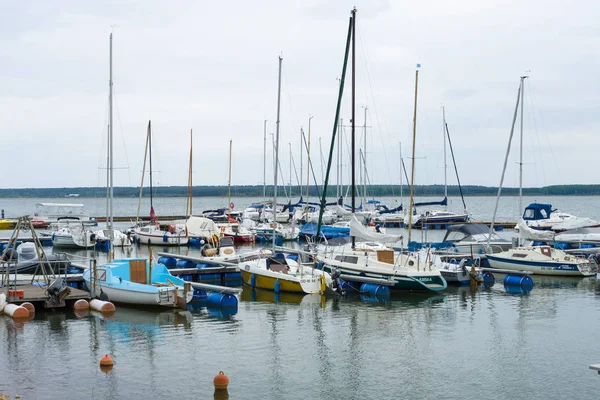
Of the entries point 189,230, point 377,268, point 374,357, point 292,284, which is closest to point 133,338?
point 374,357

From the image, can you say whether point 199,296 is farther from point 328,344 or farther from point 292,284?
point 328,344

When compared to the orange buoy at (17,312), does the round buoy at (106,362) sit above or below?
below

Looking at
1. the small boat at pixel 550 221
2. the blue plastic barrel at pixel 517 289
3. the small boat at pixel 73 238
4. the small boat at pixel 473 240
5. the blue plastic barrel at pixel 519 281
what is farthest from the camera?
the small boat at pixel 550 221

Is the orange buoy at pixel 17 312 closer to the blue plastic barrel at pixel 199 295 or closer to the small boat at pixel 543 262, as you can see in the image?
the blue plastic barrel at pixel 199 295

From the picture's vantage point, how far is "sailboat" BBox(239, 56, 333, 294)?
34.5 metres

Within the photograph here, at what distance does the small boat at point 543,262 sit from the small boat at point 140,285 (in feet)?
67.0

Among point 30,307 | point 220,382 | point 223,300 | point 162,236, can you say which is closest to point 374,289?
point 223,300

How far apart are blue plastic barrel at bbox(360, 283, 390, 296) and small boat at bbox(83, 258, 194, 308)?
869 centimetres

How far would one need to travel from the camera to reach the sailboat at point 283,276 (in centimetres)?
3447

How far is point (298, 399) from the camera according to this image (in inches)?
749

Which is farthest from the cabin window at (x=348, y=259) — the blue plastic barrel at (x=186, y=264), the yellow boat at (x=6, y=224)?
the yellow boat at (x=6, y=224)

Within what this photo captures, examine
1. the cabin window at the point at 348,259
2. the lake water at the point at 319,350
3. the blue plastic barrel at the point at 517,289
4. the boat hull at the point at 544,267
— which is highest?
the cabin window at the point at 348,259

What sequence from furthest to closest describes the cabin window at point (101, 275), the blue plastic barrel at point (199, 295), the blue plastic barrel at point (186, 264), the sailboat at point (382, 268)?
the blue plastic barrel at point (186, 264), the sailboat at point (382, 268), the blue plastic barrel at point (199, 295), the cabin window at point (101, 275)

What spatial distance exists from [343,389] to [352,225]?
19389mm
